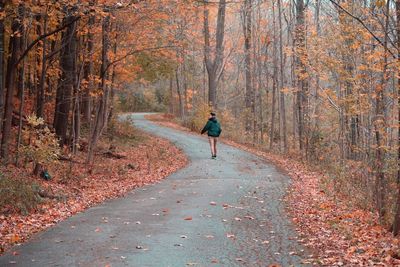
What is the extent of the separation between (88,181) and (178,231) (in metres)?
6.57

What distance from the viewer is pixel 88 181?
15.0 meters

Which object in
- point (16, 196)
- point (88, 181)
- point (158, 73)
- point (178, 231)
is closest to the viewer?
point (178, 231)

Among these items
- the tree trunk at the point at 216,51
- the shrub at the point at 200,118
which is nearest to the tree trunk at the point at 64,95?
the shrub at the point at 200,118

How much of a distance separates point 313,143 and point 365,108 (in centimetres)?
853

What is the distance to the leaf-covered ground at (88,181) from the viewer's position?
954 cm

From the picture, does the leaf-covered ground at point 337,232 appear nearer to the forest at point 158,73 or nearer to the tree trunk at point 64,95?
the forest at point 158,73

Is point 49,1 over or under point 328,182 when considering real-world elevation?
over

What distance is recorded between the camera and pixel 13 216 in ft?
32.7

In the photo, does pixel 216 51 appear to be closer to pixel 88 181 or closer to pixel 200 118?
pixel 200 118

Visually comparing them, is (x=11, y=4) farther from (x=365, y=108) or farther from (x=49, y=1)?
(x=365, y=108)

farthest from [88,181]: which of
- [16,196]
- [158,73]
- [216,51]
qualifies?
[216,51]

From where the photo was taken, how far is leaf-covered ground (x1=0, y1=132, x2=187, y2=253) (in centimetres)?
954

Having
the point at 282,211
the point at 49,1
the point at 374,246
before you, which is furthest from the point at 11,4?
the point at 374,246

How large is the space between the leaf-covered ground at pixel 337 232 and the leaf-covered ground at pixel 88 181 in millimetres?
4809
